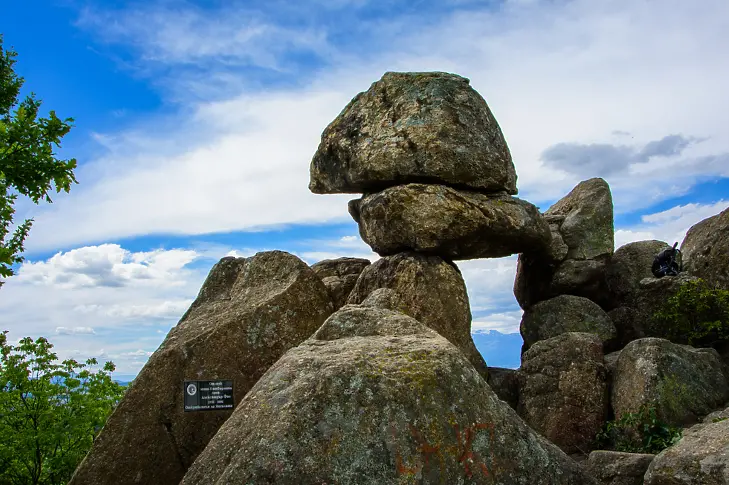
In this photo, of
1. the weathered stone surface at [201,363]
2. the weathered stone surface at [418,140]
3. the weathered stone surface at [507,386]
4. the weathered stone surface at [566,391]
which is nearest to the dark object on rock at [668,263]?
the weathered stone surface at [566,391]

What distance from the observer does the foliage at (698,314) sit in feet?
58.0

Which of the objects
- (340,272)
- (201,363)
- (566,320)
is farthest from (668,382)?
(201,363)

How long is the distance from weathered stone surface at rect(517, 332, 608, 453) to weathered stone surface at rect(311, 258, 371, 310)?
16.1ft

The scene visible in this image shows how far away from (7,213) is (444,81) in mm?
11061

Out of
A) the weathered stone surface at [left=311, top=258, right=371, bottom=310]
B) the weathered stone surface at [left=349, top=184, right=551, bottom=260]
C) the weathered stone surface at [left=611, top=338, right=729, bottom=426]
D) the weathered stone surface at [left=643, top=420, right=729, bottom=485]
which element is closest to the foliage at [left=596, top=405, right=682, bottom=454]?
the weathered stone surface at [left=611, top=338, right=729, bottom=426]

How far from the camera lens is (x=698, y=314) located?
1812cm

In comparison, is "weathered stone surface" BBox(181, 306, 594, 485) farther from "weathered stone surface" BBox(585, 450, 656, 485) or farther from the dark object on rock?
the dark object on rock

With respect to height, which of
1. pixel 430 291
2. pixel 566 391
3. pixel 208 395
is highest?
pixel 430 291

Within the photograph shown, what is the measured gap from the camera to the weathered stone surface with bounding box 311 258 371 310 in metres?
17.7

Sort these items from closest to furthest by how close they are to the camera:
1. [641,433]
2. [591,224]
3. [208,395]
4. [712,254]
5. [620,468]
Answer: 1. [620,468]
2. [208,395]
3. [641,433]
4. [712,254]
5. [591,224]

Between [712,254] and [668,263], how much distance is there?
130cm

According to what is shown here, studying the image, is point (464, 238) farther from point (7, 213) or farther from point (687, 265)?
point (7, 213)

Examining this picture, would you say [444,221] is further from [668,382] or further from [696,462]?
[696,462]

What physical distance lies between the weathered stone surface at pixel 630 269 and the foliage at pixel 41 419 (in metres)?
15.0
